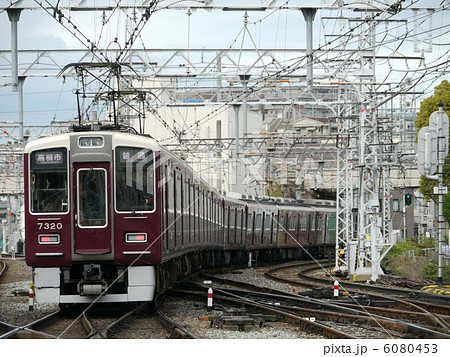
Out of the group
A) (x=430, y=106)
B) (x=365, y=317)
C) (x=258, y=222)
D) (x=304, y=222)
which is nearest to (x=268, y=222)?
(x=258, y=222)

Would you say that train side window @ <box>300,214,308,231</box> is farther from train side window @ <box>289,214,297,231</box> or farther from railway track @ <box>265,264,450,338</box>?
railway track @ <box>265,264,450,338</box>

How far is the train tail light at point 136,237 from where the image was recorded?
10883mm

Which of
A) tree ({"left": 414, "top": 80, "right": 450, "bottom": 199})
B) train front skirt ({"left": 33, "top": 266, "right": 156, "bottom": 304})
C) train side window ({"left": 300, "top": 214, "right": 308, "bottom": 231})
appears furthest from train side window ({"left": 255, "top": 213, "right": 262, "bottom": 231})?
train front skirt ({"left": 33, "top": 266, "right": 156, "bottom": 304})

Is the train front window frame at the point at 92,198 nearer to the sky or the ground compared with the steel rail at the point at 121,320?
nearer to the sky

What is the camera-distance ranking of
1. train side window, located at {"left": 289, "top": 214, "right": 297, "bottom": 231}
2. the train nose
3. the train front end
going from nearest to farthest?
the train nose → the train front end → train side window, located at {"left": 289, "top": 214, "right": 297, "bottom": 231}

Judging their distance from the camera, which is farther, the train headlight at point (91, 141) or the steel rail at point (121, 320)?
the train headlight at point (91, 141)

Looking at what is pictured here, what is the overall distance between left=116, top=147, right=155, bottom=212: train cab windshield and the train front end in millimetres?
13

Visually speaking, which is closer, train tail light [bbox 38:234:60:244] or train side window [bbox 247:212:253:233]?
train tail light [bbox 38:234:60:244]

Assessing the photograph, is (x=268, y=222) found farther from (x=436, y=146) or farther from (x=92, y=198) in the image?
(x=92, y=198)

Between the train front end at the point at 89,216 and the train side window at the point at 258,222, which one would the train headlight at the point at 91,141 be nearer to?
the train front end at the point at 89,216

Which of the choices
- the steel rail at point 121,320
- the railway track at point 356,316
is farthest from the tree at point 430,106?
the steel rail at point 121,320

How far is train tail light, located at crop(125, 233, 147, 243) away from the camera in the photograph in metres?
10.9

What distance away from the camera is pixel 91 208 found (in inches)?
428
